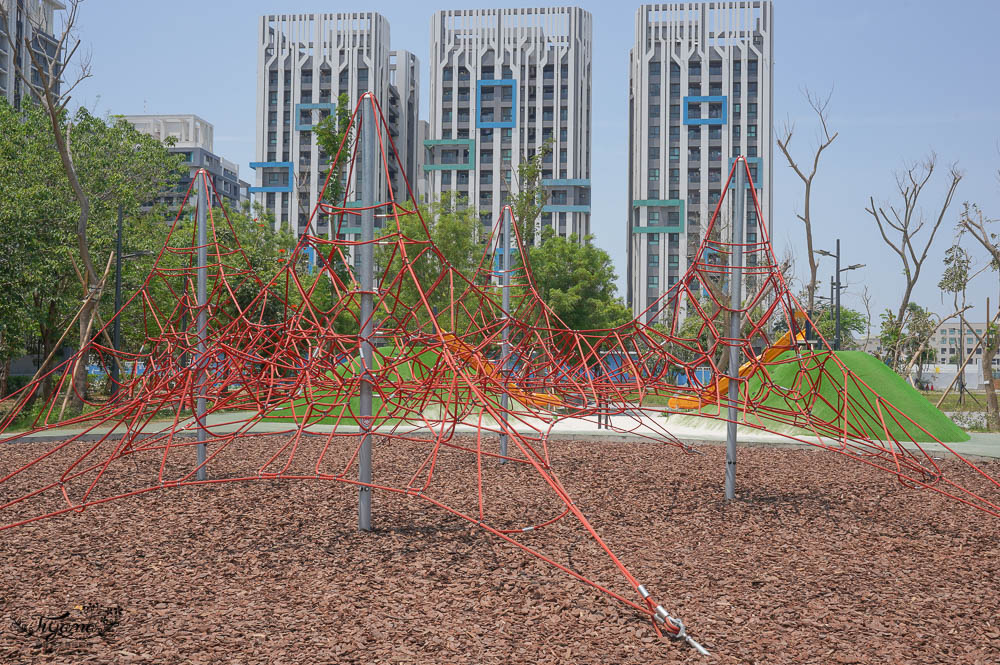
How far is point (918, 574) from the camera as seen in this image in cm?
473

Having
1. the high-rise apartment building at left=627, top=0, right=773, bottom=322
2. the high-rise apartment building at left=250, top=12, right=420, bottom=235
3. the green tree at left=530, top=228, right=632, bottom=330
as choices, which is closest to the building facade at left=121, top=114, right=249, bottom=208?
the high-rise apartment building at left=250, top=12, right=420, bottom=235

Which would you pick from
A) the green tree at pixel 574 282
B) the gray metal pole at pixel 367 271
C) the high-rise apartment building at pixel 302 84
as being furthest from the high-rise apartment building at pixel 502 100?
the gray metal pole at pixel 367 271

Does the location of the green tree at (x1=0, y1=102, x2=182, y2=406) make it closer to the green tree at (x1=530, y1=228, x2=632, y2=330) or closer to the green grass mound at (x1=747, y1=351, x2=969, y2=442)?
Result: the green grass mound at (x1=747, y1=351, x2=969, y2=442)

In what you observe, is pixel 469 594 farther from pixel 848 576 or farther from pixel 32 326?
pixel 32 326

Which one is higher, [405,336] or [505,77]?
[505,77]

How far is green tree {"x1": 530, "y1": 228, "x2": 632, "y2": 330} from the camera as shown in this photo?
35469 millimetres

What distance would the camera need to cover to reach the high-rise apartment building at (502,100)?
7525cm

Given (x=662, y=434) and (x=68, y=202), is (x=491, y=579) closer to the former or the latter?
(x=662, y=434)

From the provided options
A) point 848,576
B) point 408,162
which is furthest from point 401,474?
point 408,162

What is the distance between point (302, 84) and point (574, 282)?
5059 centimetres

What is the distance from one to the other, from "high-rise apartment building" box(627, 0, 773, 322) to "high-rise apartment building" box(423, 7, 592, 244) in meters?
5.94

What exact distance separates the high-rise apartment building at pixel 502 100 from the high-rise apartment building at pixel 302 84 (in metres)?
5.31

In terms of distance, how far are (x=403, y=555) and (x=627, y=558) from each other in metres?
1.42

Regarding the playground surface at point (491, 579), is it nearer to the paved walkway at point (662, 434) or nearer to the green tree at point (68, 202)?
the paved walkway at point (662, 434)
